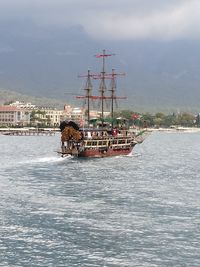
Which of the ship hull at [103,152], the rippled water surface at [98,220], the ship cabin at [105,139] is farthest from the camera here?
the ship cabin at [105,139]

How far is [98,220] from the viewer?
4728cm

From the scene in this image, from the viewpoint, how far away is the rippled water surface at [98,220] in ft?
123

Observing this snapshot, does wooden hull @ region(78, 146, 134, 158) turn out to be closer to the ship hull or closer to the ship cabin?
the ship hull

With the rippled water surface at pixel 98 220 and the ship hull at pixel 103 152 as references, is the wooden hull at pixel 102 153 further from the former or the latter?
the rippled water surface at pixel 98 220

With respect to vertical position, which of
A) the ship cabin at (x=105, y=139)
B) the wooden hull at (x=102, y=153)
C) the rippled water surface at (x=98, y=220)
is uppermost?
the ship cabin at (x=105, y=139)

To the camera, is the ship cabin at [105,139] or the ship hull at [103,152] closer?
the ship hull at [103,152]

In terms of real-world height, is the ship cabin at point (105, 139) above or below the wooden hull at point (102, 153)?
above

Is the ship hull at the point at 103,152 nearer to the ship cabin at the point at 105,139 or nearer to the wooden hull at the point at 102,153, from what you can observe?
the wooden hull at the point at 102,153

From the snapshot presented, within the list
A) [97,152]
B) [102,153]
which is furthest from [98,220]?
[102,153]

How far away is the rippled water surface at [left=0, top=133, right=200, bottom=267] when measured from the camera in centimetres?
3741

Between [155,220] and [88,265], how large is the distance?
42.5ft

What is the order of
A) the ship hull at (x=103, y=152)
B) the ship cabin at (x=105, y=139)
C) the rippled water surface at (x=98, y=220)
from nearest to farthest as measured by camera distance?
the rippled water surface at (x=98, y=220), the ship hull at (x=103, y=152), the ship cabin at (x=105, y=139)

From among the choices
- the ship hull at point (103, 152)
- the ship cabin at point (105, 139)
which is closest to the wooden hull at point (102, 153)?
the ship hull at point (103, 152)

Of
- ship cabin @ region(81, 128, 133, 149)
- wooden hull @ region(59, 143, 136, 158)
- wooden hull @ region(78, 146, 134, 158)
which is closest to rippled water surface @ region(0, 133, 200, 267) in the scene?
wooden hull @ region(59, 143, 136, 158)
